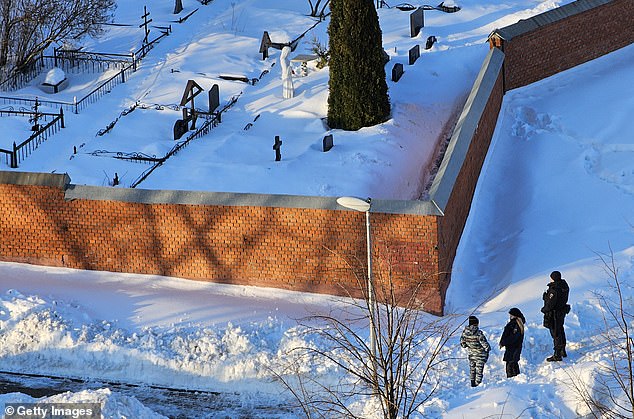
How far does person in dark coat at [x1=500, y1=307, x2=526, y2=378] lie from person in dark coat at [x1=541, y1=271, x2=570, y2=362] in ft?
1.94

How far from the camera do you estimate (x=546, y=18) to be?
1154 inches

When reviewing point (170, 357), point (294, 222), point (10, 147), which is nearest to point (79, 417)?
point (170, 357)

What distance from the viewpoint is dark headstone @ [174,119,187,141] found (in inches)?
1092

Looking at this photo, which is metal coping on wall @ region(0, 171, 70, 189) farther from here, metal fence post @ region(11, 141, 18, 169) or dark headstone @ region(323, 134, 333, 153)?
dark headstone @ region(323, 134, 333, 153)

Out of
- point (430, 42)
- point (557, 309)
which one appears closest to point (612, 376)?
point (557, 309)

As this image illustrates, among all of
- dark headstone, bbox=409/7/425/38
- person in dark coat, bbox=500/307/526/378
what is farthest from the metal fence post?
person in dark coat, bbox=500/307/526/378

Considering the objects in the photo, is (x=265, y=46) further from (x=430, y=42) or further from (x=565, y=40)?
(x=565, y=40)

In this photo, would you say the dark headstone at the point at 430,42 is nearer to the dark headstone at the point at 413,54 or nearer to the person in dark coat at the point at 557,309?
the dark headstone at the point at 413,54

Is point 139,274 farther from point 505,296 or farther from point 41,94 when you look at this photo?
point 41,94

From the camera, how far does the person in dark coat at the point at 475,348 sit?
17.3 metres

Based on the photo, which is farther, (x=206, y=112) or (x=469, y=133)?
(x=206, y=112)

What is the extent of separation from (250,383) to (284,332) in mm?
1153

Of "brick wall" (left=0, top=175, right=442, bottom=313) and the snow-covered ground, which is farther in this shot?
"brick wall" (left=0, top=175, right=442, bottom=313)

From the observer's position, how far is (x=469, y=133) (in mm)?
23531
